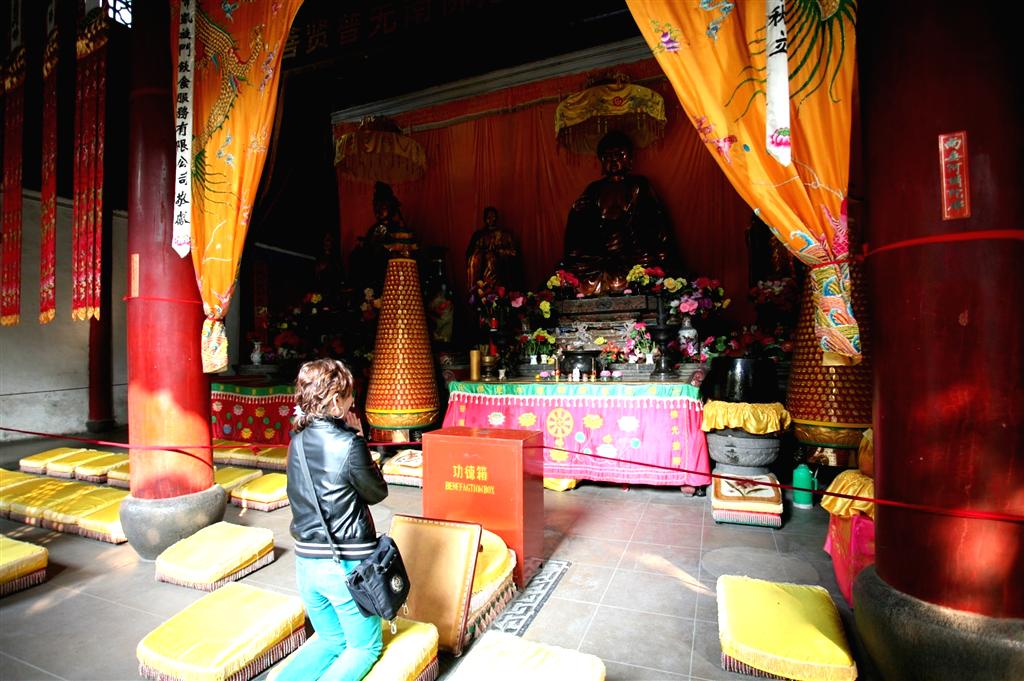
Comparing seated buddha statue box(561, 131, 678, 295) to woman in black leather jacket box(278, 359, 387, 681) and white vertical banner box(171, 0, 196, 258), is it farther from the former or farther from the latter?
woman in black leather jacket box(278, 359, 387, 681)

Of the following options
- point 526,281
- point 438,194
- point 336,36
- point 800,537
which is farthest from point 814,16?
point 438,194

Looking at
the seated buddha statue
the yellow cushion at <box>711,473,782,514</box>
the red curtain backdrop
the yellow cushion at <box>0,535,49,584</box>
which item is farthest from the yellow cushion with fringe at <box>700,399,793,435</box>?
the yellow cushion at <box>0,535,49,584</box>

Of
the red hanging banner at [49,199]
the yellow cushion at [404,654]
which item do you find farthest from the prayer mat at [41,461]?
the yellow cushion at [404,654]

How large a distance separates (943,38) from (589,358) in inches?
157

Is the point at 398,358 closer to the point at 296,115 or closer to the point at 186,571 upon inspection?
the point at 186,571

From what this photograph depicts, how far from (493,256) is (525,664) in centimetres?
619

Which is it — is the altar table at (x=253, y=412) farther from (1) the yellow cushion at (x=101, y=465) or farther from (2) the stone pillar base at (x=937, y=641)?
(2) the stone pillar base at (x=937, y=641)

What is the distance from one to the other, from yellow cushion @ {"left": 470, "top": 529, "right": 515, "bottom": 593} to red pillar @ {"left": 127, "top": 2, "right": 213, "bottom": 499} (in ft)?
7.10

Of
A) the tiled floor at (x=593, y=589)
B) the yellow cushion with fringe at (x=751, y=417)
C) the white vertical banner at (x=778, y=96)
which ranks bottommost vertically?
the tiled floor at (x=593, y=589)

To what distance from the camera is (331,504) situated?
1716mm

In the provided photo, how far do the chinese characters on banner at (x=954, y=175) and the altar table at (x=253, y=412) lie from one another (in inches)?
253

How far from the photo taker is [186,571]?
2.92 m

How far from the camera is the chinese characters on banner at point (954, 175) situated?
1715 millimetres

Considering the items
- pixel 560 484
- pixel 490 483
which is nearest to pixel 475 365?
pixel 560 484
